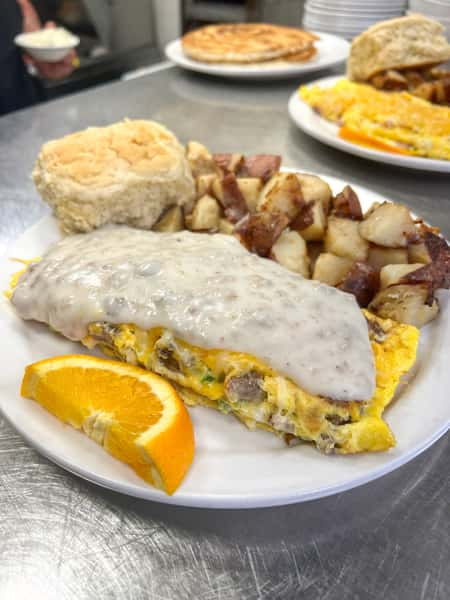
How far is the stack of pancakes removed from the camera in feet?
10.1

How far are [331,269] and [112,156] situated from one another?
0.74 m

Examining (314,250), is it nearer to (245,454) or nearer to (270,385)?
(270,385)

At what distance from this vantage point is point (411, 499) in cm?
107

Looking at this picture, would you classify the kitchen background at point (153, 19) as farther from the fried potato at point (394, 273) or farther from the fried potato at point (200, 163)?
the fried potato at point (394, 273)

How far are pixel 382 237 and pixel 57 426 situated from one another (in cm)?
95

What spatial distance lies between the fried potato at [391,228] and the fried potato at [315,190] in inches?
7.9

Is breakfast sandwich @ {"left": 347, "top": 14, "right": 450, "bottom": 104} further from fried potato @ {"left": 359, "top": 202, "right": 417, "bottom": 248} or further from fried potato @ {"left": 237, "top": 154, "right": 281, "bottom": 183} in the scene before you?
fried potato @ {"left": 359, "top": 202, "right": 417, "bottom": 248}

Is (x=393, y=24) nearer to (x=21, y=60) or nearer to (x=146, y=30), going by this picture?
(x=21, y=60)

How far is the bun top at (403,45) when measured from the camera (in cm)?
261

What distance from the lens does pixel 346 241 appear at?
4.86 feet

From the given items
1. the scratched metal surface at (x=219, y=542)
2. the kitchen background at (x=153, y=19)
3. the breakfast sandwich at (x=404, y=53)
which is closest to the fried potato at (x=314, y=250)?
the scratched metal surface at (x=219, y=542)

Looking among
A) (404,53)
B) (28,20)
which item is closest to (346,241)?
(404,53)

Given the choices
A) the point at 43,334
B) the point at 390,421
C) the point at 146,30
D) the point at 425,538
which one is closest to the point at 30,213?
the point at 43,334

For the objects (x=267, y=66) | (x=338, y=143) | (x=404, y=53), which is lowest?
(x=338, y=143)
